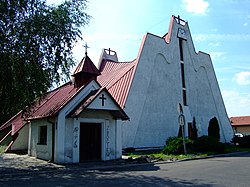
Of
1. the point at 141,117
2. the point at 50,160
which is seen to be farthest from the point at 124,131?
the point at 50,160

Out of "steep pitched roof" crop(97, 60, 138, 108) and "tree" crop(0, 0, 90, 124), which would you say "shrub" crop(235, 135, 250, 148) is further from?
"tree" crop(0, 0, 90, 124)

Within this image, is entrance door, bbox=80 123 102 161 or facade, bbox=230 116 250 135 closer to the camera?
entrance door, bbox=80 123 102 161

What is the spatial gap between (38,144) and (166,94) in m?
14.6

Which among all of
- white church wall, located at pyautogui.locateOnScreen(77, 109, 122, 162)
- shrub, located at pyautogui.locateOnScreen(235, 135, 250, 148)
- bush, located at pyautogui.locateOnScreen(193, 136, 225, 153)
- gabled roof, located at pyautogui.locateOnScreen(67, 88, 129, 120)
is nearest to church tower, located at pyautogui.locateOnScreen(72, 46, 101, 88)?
gabled roof, located at pyautogui.locateOnScreen(67, 88, 129, 120)

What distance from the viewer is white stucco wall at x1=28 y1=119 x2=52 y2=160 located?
17234mm

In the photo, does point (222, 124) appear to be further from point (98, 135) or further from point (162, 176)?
point (162, 176)

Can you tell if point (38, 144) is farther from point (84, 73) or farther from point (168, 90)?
point (168, 90)

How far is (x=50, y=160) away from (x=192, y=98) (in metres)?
20.6

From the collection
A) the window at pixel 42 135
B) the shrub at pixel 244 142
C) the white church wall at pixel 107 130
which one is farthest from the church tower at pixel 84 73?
the shrub at pixel 244 142

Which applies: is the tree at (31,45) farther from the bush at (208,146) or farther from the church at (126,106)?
the bush at (208,146)

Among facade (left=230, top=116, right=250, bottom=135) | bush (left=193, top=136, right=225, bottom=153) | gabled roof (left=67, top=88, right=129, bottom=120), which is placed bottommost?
bush (left=193, top=136, right=225, bottom=153)

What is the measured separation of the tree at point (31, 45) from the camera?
1303 centimetres

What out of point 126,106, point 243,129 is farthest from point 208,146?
point 243,129

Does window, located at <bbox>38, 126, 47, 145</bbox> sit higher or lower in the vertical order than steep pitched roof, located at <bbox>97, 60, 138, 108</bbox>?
lower
